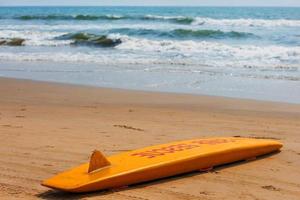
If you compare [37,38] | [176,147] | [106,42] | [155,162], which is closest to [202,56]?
[106,42]

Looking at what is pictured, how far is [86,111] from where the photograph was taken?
720 centimetres

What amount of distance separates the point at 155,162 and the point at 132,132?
1713 mm

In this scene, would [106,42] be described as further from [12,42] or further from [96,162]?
[96,162]

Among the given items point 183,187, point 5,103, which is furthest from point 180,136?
point 5,103

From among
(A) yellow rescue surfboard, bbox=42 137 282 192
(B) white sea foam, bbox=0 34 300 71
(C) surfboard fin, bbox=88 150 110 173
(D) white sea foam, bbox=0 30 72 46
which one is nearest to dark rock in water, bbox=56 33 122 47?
(D) white sea foam, bbox=0 30 72 46

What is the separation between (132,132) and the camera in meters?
5.72

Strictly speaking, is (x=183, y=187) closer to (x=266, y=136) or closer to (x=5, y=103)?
(x=266, y=136)

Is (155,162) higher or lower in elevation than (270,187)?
higher

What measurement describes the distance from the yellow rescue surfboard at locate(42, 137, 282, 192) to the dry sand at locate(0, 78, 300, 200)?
70mm

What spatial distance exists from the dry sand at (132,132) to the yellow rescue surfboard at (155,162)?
0.07 metres

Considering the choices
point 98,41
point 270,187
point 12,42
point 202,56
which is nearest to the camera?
point 270,187

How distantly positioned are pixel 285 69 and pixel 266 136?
7049mm

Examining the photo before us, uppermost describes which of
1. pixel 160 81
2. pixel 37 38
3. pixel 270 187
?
pixel 37 38

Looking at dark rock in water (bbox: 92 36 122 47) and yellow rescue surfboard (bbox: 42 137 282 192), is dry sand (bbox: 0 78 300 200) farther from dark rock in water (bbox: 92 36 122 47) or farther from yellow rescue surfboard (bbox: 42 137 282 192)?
dark rock in water (bbox: 92 36 122 47)
